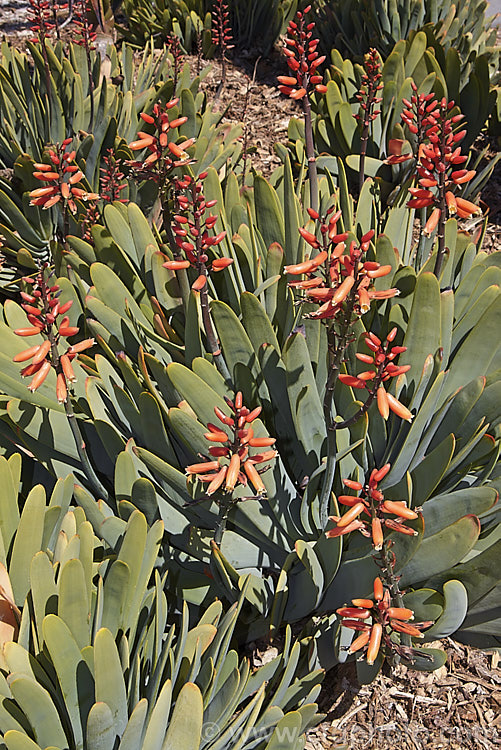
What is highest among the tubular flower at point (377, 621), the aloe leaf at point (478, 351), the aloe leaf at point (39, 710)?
the aloe leaf at point (478, 351)

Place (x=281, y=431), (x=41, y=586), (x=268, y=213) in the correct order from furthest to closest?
1. (x=268, y=213)
2. (x=281, y=431)
3. (x=41, y=586)

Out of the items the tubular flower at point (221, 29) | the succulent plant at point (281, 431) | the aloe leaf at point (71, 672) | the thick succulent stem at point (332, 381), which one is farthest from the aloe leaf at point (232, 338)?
the tubular flower at point (221, 29)

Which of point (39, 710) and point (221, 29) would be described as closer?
point (39, 710)

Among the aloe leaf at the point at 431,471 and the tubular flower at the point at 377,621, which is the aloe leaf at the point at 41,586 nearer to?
the tubular flower at the point at 377,621

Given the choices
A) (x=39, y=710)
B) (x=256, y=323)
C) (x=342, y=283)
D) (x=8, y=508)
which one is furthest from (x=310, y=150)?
(x=39, y=710)

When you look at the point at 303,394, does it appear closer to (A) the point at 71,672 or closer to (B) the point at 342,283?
(B) the point at 342,283

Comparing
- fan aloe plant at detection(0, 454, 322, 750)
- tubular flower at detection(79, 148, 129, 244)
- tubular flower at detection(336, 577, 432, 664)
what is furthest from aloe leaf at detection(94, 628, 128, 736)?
tubular flower at detection(79, 148, 129, 244)

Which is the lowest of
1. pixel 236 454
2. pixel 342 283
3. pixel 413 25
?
pixel 236 454

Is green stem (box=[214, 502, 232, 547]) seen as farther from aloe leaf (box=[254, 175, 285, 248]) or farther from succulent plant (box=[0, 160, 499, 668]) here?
aloe leaf (box=[254, 175, 285, 248])

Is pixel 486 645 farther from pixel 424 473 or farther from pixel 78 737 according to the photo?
pixel 78 737

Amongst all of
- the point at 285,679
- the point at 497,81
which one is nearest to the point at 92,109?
the point at 497,81

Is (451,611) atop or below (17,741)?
atop

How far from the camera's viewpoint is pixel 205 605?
6.20 feet

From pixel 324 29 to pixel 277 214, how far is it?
3494 mm
